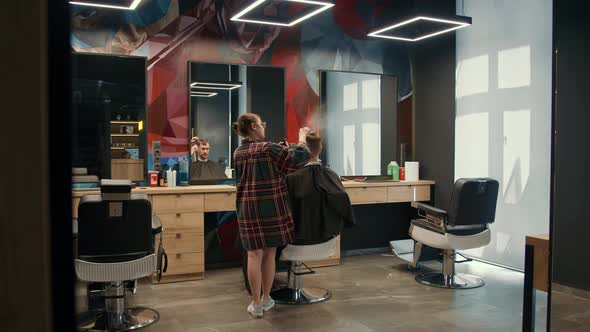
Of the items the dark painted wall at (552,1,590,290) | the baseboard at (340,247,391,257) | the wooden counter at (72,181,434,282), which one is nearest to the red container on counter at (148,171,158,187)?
the wooden counter at (72,181,434,282)

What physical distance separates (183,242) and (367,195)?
6.94 ft

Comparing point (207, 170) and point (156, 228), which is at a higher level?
point (207, 170)

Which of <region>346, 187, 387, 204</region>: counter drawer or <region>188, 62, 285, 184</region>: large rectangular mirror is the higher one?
<region>188, 62, 285, 184</region>: large rectangular mirror

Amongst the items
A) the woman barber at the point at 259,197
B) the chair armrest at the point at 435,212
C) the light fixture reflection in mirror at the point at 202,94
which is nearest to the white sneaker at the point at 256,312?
the woman barber at the point at 259,197

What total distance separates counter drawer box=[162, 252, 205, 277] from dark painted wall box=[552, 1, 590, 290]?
350cm

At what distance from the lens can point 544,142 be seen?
4566 mm

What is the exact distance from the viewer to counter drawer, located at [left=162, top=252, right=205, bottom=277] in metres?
4.42

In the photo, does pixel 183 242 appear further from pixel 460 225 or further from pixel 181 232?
pixel 460 225

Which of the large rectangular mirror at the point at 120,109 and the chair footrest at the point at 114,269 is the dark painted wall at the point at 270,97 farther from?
the chair footrest at the point at 114,269

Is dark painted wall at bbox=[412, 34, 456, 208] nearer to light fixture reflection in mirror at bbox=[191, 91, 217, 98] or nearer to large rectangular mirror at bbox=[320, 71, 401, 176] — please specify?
large rectangular mirror at bbox=[320, 71, 401, 176]

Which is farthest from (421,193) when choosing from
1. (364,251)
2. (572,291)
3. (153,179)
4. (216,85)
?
(572,291)

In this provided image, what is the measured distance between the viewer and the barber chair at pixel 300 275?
377 centimetres

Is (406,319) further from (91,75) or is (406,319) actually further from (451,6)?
(451,6)

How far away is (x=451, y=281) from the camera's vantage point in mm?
4344
